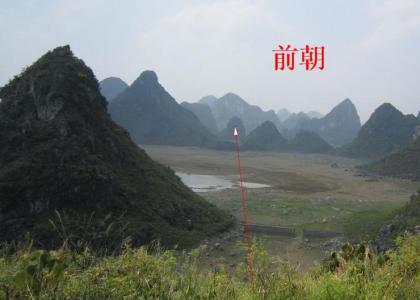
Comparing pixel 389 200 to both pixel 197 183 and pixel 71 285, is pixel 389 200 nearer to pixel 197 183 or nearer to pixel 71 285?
pixel 197 183

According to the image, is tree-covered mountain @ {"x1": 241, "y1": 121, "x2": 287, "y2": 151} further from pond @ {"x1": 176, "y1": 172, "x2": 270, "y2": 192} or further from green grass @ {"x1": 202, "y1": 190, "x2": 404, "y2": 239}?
green grass @ {"x1": 202, "y1": 190, "x2": 404, "y2": 239}

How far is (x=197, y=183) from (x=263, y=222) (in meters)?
25.5

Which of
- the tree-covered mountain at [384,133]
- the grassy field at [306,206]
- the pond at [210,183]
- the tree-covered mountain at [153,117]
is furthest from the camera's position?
the tree-covered mountain at [153,117]

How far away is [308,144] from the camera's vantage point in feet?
447

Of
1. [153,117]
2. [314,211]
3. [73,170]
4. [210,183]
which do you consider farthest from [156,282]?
[153,117]

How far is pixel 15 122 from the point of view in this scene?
3008cm

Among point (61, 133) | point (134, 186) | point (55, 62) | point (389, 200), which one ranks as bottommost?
point (389, 200)

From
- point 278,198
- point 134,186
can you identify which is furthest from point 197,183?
point 134,186

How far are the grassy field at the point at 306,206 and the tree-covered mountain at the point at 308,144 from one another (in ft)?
188

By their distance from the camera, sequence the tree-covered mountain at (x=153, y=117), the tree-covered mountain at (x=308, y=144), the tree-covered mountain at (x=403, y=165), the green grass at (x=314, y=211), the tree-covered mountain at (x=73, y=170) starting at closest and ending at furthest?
the tree-covered mountain at (x=73, y=170) < the green grass at (x=314, y=211) < the tree-covered mountain at (x=403, y=165) < the tree-covered mountain at (x=308, y=144) < the tree-covered mountain at (x=153, y=117)

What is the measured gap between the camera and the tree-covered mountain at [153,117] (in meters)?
135

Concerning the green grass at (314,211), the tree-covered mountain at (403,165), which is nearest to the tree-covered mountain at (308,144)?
the tree-covered mountain at (403,165)

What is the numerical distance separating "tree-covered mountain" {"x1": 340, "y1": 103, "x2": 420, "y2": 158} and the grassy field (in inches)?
1660

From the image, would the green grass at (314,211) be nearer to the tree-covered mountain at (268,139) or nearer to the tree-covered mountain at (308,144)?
the tree-covered mountain at (308,144)
